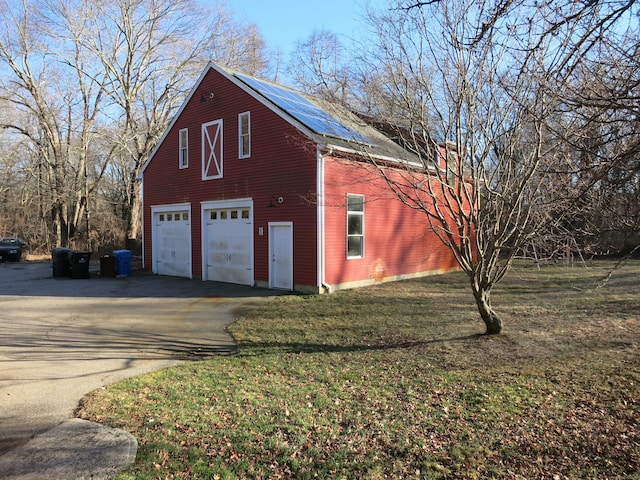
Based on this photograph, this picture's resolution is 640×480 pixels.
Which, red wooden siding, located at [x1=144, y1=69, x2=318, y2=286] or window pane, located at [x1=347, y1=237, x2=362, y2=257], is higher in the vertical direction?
red wooden siding, located at [x1=144, y1=69, x2=318, y2=286]

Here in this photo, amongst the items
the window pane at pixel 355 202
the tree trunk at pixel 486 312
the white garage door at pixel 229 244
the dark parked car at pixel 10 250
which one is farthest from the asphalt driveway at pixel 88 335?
the dark parked car at pixel 10 250

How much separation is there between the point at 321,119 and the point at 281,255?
4.39 m

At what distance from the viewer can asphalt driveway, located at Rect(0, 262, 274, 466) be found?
16.6 ft

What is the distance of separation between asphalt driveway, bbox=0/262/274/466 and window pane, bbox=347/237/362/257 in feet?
10.0

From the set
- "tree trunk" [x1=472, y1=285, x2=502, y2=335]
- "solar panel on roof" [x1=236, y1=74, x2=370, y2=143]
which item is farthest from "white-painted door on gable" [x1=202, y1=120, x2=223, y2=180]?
"tree trunk" [x1=472, y1=285, x2=502, y2=335]

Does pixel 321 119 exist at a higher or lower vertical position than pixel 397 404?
higher

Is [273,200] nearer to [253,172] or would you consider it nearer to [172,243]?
[253,172]

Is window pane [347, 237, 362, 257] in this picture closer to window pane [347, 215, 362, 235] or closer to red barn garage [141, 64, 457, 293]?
red barn garage [141, 64, 457, 293]

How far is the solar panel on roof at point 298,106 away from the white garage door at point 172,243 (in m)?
5.52

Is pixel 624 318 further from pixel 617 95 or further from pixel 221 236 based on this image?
pixel 221 236

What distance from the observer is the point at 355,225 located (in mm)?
14086

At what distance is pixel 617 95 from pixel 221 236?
13.5 m

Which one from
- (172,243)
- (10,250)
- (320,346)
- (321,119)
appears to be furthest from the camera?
(10,250)

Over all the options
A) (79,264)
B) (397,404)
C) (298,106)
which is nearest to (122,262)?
(79,264)
